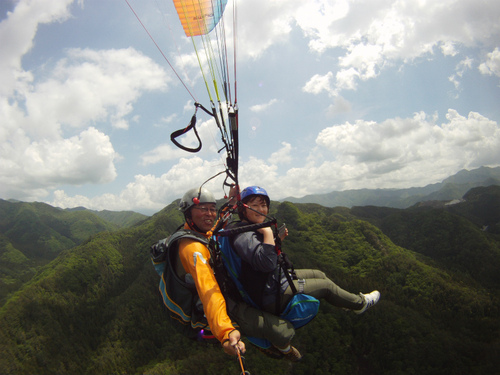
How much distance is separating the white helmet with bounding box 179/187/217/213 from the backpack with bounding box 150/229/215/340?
62 cm

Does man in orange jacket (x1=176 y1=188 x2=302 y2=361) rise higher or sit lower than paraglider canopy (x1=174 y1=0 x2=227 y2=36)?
lower

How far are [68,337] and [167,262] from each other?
98330 mm

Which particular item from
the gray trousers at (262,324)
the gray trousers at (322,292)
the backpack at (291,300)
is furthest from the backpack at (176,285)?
the gray trousers at (322,292)

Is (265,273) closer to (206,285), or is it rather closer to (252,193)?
(206,285)

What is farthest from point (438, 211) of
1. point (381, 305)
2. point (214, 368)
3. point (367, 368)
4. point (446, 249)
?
point (214, 368)

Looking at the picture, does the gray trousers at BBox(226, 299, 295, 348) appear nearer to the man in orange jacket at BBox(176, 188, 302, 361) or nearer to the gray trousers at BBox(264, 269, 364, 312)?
the man in orange jacket at BBox(176, 188, 302, 361)

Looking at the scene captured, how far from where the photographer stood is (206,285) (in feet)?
9.36

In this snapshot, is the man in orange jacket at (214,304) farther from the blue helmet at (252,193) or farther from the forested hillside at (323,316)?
the forested hillside at (323,316)

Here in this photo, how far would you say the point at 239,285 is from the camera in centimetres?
347

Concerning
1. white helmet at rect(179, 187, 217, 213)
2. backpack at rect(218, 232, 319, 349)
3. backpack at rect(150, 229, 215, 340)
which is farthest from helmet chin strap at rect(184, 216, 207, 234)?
backpack at rect(218, 232, 319, 349)

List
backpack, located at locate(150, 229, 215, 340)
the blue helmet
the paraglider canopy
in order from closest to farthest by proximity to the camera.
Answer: backpack, located at locate(150, 229, 215, 340) < the blue helmet < the paraglider canopy

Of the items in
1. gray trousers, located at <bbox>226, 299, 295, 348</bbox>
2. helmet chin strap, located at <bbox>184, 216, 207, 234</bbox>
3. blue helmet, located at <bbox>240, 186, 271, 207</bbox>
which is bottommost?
gray trousers, located at <bbox>226, 299, 295, 348</bbox>

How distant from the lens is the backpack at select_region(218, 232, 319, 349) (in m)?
3.39

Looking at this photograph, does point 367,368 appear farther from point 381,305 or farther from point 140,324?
point 140,324
